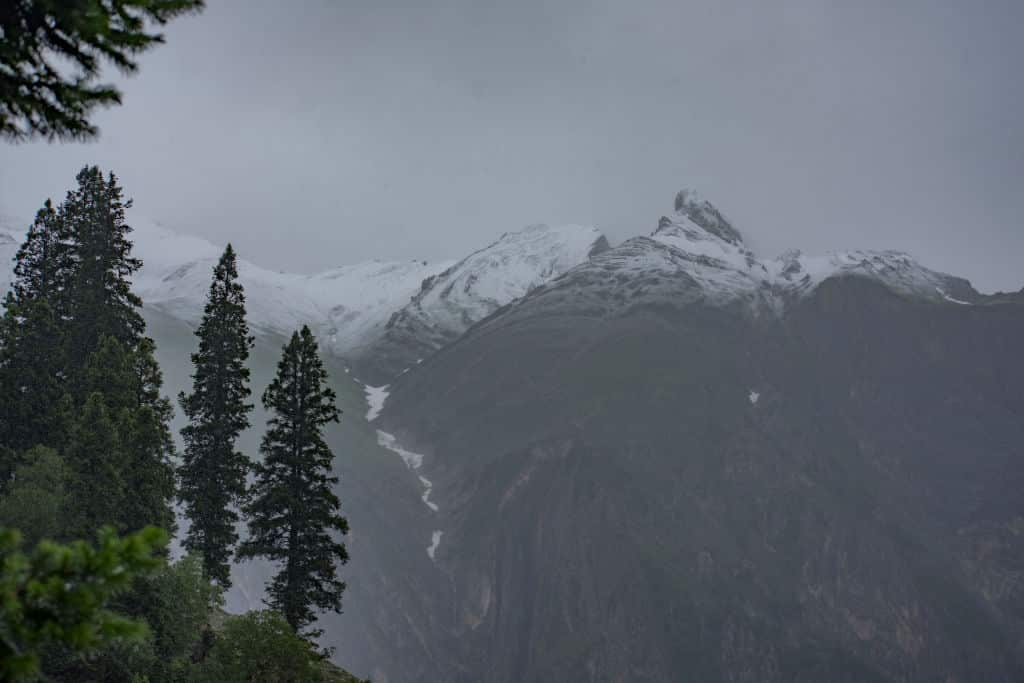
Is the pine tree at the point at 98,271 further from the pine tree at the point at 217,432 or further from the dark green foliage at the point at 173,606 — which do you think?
the dark green foliage at the point at 173,606

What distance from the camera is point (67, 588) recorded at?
24.3 ft

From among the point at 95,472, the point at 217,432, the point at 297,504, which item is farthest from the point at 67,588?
the point at 217,432

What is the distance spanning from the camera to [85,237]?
161 feet

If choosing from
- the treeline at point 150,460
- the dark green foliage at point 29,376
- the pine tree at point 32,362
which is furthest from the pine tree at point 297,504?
the pine tree at point 32,362

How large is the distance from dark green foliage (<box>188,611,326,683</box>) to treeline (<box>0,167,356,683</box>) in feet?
0.15

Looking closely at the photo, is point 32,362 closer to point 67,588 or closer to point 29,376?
point 29,376

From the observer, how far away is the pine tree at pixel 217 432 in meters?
40.8

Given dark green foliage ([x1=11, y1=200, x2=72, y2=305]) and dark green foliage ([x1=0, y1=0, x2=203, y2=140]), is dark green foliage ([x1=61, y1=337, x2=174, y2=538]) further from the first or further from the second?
dark green foliage ([x1=0, y1=0, x2=203, y2=140])

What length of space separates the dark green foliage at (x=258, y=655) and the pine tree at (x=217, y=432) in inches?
562

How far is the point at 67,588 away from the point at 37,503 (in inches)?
1104

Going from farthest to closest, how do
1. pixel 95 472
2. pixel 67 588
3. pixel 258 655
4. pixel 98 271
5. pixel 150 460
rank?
pixel 98 271
pixel 150 460
pixel 95 472
pixel 258 655
pixel 67 588

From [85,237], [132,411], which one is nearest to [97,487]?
[132,411]

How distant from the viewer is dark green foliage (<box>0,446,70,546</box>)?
30.8m

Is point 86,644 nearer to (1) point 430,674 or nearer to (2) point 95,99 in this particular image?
(2) point 95,99
